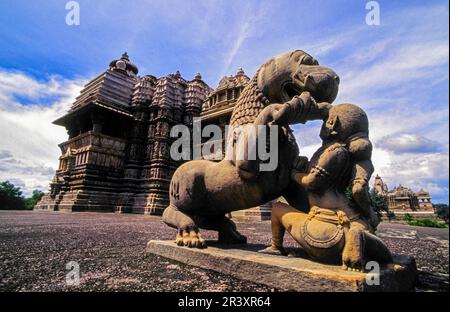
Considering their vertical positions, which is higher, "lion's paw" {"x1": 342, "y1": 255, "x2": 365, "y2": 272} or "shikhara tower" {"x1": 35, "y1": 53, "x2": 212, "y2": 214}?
"shikhara tower" {"x1": 35, "y1": 53, "x2": 212, "y2": 214}

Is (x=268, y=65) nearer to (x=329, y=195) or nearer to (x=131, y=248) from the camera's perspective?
(x=329, y=195)

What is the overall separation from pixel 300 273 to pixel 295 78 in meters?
1.63

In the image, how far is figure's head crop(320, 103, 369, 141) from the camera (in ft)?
6.34

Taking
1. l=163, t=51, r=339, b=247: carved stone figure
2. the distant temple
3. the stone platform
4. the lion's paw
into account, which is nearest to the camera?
the stone platform

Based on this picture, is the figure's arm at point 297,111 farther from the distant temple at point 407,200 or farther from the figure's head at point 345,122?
the distant temple at point 407,200

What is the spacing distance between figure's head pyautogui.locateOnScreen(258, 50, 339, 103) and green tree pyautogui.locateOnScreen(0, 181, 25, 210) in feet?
95.7

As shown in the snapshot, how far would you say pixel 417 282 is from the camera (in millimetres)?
1947

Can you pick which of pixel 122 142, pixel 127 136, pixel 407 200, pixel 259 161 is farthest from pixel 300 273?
pixel 407 200

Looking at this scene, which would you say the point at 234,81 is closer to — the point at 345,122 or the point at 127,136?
the point at 127,136

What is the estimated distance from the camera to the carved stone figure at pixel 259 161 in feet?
7.17

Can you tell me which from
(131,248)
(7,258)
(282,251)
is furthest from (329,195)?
(7,258)

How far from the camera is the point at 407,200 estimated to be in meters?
34.5

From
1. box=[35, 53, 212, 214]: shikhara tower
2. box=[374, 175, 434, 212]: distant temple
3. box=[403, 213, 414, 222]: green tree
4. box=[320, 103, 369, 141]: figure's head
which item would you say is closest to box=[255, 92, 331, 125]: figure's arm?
A: box=[320, 103, 369, 141]: figure's head

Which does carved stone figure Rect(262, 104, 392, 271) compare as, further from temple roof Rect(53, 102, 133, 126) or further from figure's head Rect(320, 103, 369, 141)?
temple roof Rect(53, 102, 133, 126)
